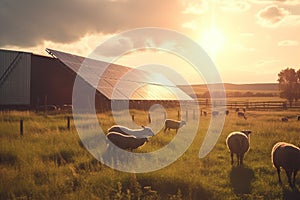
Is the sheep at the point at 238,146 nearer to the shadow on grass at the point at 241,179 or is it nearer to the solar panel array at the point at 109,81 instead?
the shadow on grass at the point at 241,179

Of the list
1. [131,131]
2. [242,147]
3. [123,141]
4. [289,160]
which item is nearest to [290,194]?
[289,160]

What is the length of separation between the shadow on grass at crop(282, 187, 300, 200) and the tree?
6455 centimetres

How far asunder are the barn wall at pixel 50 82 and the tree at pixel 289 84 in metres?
49.9

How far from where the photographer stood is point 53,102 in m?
32.3

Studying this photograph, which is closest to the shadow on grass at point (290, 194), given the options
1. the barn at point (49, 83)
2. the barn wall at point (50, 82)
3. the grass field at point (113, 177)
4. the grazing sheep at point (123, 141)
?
the grass field at point (113, 177)

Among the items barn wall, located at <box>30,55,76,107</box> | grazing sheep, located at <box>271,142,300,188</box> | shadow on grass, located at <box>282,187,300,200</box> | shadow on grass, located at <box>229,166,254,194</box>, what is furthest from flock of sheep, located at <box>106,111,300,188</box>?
barn wall, located at <box>30,55,76,107</box>

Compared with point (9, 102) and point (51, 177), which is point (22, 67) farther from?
point (51, 177)

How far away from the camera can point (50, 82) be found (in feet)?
105

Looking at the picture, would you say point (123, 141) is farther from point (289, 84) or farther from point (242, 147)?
point (289, 84)

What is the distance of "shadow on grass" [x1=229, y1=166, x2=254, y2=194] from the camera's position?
7.94 m

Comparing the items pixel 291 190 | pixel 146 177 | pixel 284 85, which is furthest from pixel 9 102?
pixel 284 85

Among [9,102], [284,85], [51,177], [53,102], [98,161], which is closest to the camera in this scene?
[51,177]

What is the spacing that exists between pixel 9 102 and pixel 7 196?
24.4 meters

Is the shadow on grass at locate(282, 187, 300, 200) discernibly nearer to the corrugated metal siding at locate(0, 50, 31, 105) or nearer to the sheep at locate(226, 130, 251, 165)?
the sheep at locate(226, 130, 251, 165)
